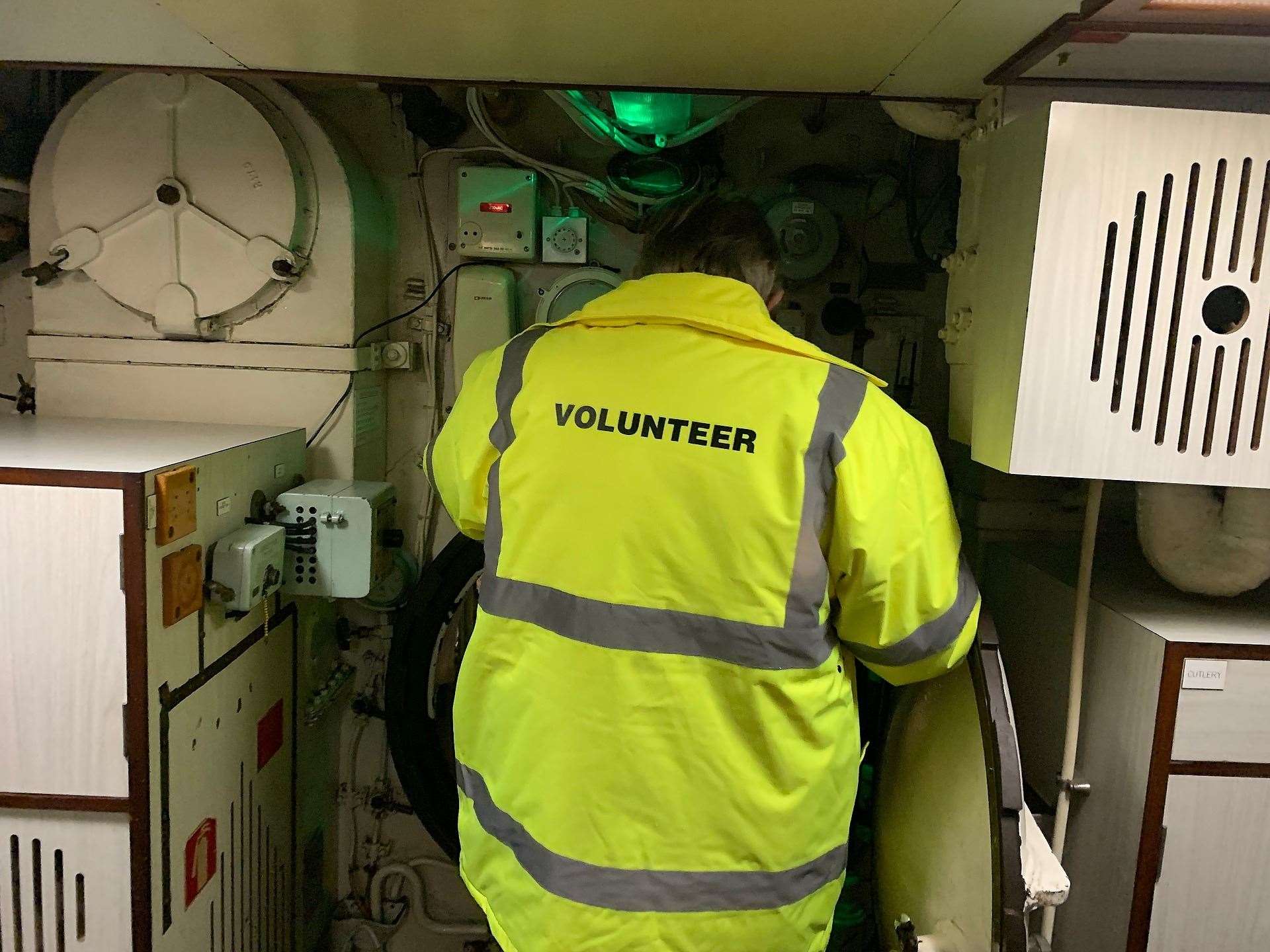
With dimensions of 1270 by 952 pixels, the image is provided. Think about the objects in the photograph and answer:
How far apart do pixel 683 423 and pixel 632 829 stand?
0.57 meters

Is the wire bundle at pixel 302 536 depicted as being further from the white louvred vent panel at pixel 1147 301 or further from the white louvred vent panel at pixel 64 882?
the white louvred vent panel at pixel 1147 301

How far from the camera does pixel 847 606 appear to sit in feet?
3.97

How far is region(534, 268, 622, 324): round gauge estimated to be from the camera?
1902 millimetres

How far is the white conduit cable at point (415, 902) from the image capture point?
6.81 feet

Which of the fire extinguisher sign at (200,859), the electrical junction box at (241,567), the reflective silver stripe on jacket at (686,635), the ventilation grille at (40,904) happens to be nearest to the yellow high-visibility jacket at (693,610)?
the reflective silver stripe on jacket at (686,635)

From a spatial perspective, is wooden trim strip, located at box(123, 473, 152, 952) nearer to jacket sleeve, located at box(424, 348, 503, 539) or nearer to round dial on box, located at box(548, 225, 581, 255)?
jacket sleeve, located at box(424, 348, 503, 539)

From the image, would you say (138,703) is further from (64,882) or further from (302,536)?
(302,536)

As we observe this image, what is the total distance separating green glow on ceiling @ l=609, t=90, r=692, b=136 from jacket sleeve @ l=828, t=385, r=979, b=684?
841mm

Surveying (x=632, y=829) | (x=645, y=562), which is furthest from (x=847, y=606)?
(x=632, y=829)

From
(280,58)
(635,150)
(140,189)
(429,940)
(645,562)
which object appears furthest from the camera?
(429,940)

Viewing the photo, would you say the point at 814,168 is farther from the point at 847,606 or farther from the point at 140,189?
the point at 140,189

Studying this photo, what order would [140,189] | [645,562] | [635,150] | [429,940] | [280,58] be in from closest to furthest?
[645,562]
[280,58]
[140,189]
[635,150]
[429,940]

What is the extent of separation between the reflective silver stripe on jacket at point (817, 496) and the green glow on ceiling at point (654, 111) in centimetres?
83

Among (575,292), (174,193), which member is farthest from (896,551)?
(174,193)
